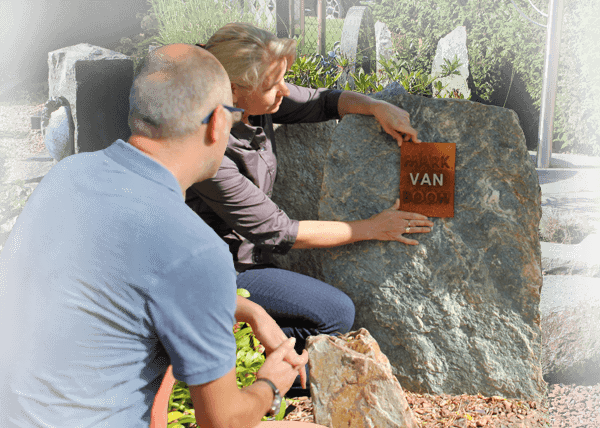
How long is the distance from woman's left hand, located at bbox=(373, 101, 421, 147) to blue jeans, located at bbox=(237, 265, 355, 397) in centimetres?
84

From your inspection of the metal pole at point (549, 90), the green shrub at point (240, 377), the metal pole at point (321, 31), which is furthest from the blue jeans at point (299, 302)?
the metal pole at point (549, 90)

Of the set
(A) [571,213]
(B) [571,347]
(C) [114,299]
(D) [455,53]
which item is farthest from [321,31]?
(C) [114,299]

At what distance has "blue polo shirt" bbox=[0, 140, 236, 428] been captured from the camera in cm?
107

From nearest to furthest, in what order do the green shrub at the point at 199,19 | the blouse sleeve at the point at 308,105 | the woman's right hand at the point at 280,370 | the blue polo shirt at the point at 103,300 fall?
the blue polo shirt at the point at 103,300 → the woman's right hand at the point at 280,370 → the blouse sleeve at the point at 308,105 → the green shrub at the point at 199,19

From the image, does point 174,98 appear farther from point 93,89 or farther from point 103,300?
point 93,89

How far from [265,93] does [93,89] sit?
3109mm

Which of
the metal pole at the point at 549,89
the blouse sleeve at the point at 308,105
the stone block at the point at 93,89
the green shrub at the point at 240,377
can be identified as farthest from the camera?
the metal pole at the point at 549,89

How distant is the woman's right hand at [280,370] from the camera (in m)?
1.38

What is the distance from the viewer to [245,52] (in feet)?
7.14

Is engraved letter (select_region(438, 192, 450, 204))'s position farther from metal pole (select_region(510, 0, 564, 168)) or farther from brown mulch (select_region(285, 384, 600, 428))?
metal pole (select_region(510, 0, 564, 168))

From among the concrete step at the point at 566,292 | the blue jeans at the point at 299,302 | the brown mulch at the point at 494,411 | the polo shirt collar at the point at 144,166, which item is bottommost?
the brown mulch at the point at 494,411

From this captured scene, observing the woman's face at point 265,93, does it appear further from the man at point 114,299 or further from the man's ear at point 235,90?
the man at point 114,299

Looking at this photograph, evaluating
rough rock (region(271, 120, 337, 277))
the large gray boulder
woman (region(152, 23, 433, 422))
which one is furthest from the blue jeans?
rough rock (region(271, 120, 337, 277))

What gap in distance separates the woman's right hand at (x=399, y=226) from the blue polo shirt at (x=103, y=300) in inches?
59.3
